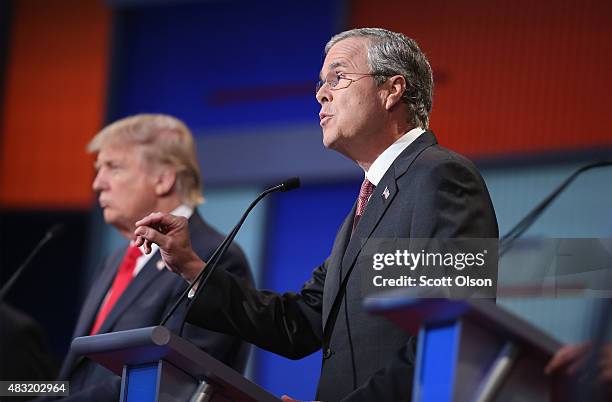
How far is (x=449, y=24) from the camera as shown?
18.7 feet

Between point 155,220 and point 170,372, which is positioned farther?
point 155,220

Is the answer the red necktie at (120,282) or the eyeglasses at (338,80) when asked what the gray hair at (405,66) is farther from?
the red necktie at (120,282)

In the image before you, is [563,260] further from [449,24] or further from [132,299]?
[449,24]

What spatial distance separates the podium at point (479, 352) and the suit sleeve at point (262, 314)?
92 cm

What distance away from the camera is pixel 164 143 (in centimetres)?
387

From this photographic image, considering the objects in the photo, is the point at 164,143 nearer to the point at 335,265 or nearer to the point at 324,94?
the point at 324,94

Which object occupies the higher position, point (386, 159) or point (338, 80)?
point (338, 80)

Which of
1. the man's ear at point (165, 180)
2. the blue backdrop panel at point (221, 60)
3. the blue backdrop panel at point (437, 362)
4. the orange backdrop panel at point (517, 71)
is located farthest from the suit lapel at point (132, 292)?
the blue backdrop panel at point (221, 60)

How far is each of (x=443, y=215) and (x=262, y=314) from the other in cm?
61

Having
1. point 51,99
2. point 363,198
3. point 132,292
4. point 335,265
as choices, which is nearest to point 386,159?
point 363,198

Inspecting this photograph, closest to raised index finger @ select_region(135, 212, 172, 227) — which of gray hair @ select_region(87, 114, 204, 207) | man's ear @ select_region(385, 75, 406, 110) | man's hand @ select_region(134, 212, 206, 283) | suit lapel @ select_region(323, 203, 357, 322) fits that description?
man's hand @ select_region(134, 212, 206, 283)

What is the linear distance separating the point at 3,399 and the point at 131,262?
932 mm

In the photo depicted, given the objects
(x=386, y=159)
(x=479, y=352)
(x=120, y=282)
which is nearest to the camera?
(x=479, y=352)

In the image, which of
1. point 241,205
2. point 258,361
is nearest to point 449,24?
point 241,205
